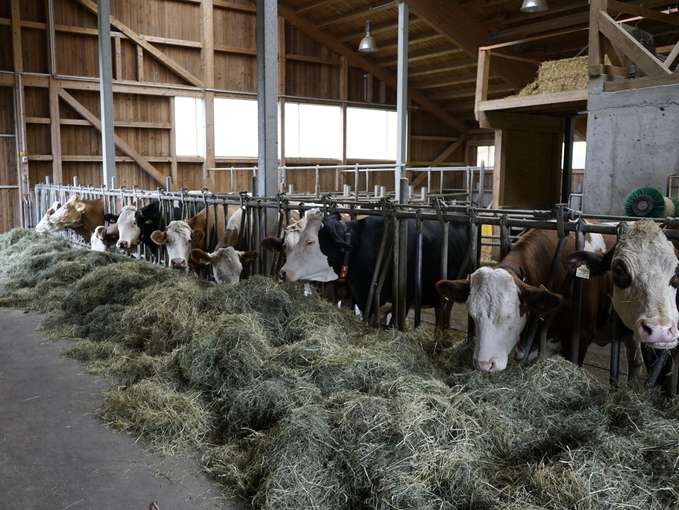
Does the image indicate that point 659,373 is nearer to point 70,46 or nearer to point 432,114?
point 70,46

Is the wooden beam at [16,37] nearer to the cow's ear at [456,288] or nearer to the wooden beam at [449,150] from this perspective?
the wooden beam at [449,150]

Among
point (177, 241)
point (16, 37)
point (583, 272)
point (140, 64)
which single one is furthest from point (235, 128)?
point (583, 272)

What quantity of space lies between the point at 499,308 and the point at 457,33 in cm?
1396

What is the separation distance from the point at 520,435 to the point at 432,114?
A: 78.5 feet

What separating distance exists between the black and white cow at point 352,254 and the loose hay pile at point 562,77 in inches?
181

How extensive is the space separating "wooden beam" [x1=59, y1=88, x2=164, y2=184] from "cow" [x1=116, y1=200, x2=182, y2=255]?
9288 mm

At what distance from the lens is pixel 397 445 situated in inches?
110

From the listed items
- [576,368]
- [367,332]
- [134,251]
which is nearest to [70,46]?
[134,251]

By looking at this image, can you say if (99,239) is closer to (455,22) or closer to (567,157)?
(567,157)

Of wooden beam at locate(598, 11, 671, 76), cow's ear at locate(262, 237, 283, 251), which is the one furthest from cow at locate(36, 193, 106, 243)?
wooden beam at locate(598, 11, 671, 76)

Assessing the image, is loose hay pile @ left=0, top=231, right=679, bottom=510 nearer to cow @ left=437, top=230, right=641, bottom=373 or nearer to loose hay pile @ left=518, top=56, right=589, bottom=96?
cow @ left=437, top=230, right=641, bottom=373

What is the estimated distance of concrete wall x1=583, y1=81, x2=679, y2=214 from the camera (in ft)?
21.7

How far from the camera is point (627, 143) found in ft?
22.9

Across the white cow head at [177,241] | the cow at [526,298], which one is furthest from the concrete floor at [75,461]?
the white cow head at [177,241]
